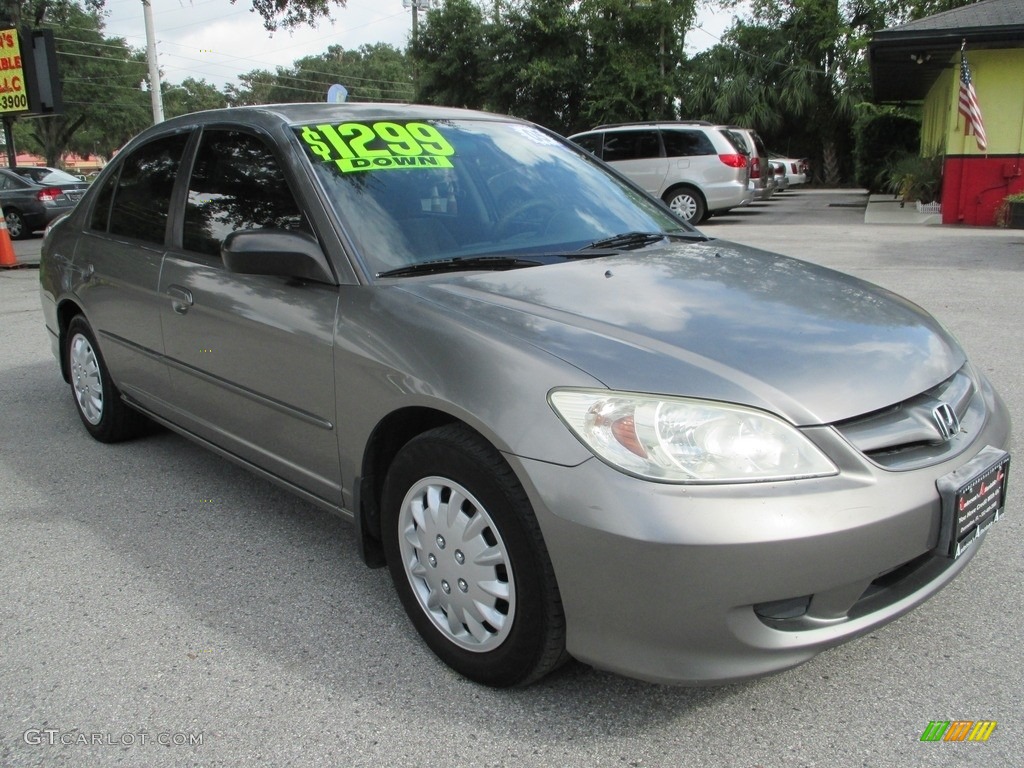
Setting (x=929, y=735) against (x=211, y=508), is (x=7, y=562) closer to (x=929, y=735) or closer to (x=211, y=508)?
(x=211, y=508)

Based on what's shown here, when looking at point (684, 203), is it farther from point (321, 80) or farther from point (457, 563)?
point (321, 80)

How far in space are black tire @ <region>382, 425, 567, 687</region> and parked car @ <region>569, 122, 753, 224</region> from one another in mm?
14913

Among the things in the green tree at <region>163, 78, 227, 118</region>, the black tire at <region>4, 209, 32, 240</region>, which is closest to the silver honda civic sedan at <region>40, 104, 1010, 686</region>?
the black tire at <region>4, 209, 32, 240</region>

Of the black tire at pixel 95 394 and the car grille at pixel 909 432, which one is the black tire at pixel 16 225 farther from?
the car grille at pixel 909 432

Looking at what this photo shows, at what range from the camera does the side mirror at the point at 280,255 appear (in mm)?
2812

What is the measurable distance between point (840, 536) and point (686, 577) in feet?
1.20

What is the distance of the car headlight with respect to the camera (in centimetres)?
204

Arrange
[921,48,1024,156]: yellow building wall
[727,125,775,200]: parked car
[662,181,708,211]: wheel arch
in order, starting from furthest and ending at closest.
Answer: [727,125,775,200]: parked car → [662,181,708,211]: wheel arch → [921,48,1024,156]: yellow building wall

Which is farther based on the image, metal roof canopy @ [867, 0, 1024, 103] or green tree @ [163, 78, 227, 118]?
green tree @ [163, 78, 227, 118]

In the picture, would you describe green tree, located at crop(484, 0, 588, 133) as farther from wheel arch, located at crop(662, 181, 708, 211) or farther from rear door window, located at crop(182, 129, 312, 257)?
rear door window, located at crop(182, 129, 312, 257)

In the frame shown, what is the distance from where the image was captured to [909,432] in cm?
223

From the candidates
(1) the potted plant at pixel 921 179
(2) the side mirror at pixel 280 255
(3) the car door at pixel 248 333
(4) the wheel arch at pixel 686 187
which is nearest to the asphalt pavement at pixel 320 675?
(3) the car door at pixel 248 333

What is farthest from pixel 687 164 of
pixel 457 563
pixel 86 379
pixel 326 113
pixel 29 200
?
pixel 457 563
